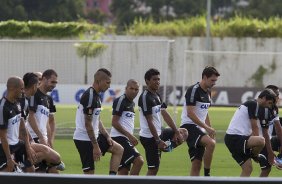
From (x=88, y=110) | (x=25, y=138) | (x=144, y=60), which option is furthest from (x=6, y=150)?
(x=144, y=60)

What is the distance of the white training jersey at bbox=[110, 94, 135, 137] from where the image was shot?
1555 centimetres

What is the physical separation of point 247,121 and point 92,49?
79.3ft

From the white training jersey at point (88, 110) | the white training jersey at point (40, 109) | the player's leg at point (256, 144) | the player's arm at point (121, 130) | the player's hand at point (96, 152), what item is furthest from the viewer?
the player's arm at point (121, 130)

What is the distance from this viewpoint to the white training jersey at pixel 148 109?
613 inches

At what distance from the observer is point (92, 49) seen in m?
39.3

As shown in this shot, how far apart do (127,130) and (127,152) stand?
13.7 inches

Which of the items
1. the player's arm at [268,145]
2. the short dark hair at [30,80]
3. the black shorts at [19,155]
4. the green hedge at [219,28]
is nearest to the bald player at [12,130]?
the black shorts at [19,155]

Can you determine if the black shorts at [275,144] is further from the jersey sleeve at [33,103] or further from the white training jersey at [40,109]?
the jersey sleeve at [33,103]

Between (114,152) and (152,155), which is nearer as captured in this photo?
(114,152)

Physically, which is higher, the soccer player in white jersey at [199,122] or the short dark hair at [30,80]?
the short dark hair at [30,80]

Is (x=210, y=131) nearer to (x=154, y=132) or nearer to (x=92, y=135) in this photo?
(x=154, y=132)

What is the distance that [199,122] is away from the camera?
15930mm

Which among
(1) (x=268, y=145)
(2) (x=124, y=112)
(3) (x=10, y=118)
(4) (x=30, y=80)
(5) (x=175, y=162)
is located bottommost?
(5) (x=175, y=162)

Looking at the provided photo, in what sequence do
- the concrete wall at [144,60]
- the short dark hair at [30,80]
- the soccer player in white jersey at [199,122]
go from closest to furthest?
the short dark hair at [30,80]
the soccer player in white jersey at [199,122]
the concrete wall at [144,60]
